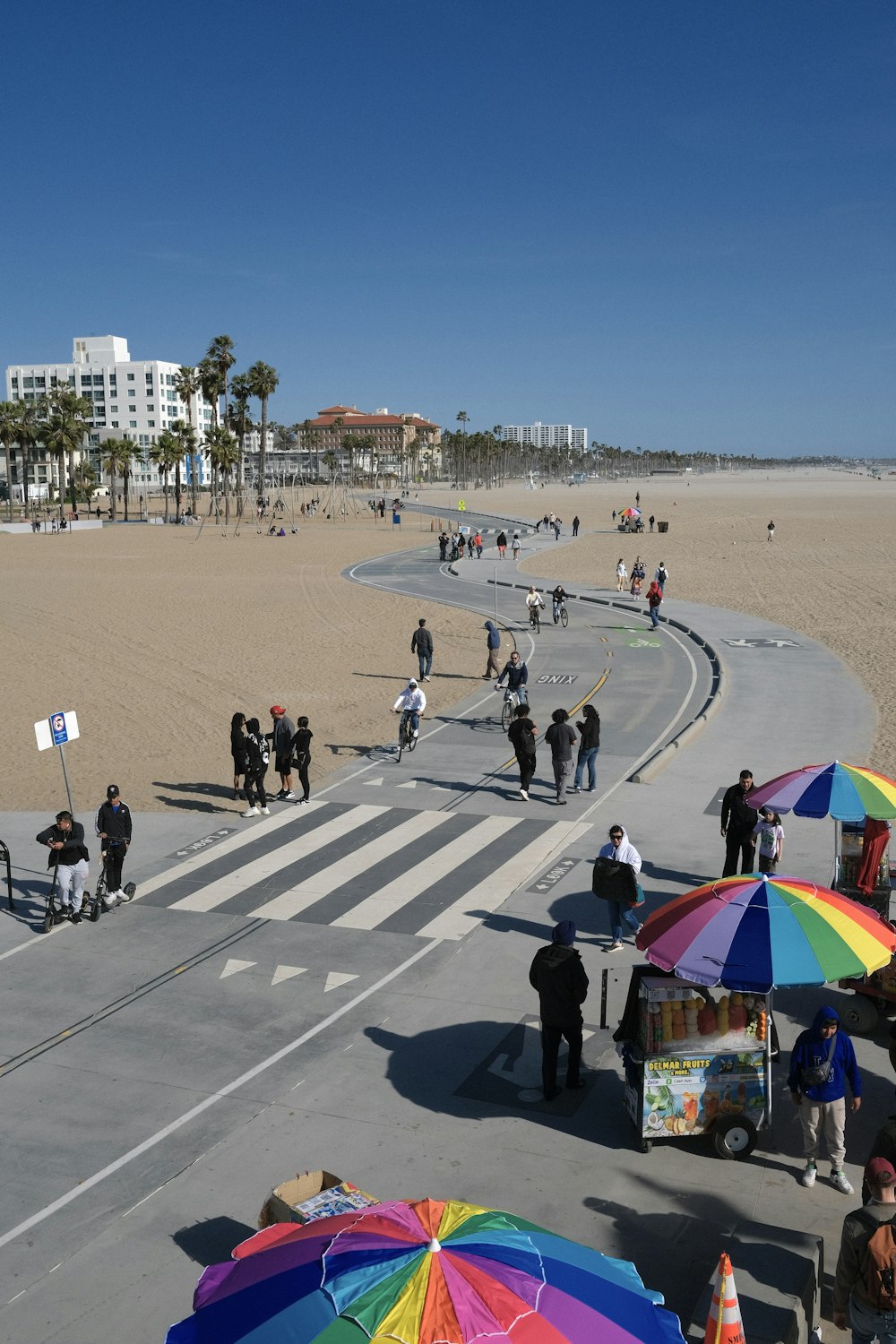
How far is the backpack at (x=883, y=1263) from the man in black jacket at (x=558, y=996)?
12.1 feet

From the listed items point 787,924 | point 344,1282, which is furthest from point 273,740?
point 344,1282

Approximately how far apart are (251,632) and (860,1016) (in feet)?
92.3

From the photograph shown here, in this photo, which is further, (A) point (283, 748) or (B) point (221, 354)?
(B) point (221, 354)

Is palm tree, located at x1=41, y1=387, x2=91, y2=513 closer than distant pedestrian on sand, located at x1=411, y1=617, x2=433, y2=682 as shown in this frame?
No

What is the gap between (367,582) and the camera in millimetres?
50781

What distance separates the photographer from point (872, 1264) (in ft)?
18.8

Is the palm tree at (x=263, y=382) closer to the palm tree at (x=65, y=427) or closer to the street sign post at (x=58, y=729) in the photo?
the palm tree at (x=65, y=427)

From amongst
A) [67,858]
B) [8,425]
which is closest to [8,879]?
[67,858]

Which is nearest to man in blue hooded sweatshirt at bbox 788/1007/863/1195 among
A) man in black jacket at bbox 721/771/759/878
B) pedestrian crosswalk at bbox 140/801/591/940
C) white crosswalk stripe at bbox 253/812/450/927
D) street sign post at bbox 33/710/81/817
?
pedestrian crosswalk at bbox 140/801/591/940

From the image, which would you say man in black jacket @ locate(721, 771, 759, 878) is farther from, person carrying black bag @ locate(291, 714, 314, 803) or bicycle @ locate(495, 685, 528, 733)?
bicycle @ locate(495, 685, 528, 733)

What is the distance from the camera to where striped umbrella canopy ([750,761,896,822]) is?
11.7 metres

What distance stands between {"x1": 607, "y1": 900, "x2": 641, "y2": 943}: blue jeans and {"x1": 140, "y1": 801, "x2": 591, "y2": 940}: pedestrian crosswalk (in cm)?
173

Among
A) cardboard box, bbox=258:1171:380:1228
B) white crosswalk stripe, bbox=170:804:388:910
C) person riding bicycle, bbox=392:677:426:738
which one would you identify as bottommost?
white crosswalk stripe, bbox=170:804:388:910

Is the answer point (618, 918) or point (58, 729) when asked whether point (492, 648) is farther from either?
point (618, 918)
